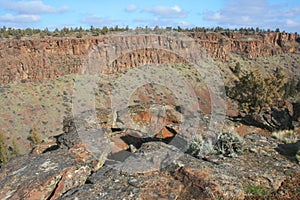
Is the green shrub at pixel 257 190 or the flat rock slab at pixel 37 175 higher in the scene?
the green shrub at pixel 257 190

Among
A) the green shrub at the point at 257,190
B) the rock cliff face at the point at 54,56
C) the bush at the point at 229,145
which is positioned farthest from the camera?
the rock cliff face at the point at 54,56

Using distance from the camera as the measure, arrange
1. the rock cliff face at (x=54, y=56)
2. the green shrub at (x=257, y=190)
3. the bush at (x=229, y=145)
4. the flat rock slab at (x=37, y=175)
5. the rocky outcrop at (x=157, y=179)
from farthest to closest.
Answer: the rock cliff face at (x=54, y=56) < the bush at (x=229, y=145) < the flat rock slab at (x=37, y=175) < the green shrub at (x=257, y=190) < the rocky outcrop at (x=157, y=179)

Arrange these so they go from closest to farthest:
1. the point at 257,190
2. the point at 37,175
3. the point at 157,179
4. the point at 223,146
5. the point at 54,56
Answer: the point at 257,190 → the point at 157,179 → the point at 37,175 → the point at 223,146 → the point at 54,56

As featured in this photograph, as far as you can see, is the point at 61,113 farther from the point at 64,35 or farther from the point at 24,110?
the point at 64,35

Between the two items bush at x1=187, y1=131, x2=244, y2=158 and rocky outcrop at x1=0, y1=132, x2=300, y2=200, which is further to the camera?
bush at x1=187, y1=131, x2=244, y2=158

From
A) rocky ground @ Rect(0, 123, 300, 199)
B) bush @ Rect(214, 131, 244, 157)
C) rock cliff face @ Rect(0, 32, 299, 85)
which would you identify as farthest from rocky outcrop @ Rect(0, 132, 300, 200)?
rock cliff face @ Rect(0, 32, 299, 85)

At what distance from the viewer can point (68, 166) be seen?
6582mm

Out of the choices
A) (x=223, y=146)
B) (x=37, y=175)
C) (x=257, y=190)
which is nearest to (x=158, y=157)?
(x=223, y=146)

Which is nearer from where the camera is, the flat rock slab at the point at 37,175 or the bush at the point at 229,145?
the flat rock slab at the point at 37,175

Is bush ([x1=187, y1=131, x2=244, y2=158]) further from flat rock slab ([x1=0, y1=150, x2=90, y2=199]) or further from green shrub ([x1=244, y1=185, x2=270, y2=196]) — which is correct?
flat rock slab ([x1=0, y1=150, x2=90, y2=199])

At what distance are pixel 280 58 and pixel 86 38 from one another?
52.2 meters

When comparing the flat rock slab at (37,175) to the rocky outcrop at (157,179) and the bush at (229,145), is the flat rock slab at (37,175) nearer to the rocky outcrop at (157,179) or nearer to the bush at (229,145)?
the rocky outcrop at (157,179)

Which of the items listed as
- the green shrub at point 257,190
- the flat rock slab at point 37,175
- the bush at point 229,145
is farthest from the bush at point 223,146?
the flat rock slab at point 37,175

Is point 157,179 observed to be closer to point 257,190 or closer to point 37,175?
point 257,190
